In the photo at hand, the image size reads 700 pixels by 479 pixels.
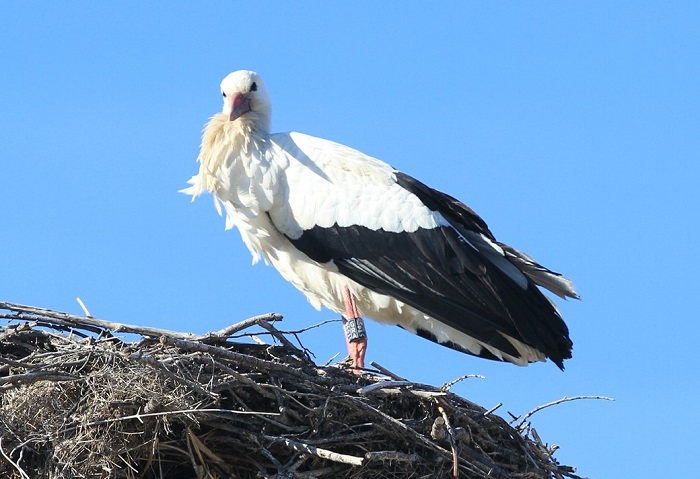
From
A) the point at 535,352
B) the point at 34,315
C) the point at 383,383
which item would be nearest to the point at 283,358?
the point at 383,383

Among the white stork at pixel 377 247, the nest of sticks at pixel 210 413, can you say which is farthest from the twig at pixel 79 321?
the white stork at pixel 377 247

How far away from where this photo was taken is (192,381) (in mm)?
6125

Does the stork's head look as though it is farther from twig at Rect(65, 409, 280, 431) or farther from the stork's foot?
twig at Rect(65, 409, 280, 431)

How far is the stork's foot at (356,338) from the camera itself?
8102 mm

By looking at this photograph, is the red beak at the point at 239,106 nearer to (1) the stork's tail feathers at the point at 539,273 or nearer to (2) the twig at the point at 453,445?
(1) the stork's tail feathers at the point at 539,273

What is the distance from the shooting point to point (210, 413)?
614cm

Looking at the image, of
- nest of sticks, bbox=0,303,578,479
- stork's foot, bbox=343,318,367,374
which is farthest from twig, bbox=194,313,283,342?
stork's foot, bbox=343,318,367,374

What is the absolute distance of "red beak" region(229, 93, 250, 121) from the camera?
8383mm

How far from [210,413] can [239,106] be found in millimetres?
2745

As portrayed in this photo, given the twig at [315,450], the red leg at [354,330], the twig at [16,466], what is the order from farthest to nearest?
the red leg at [354,330] → the twig at [315,450] → the twig at [16,466]

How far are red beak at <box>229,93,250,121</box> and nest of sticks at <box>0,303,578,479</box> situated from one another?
6.27 feet

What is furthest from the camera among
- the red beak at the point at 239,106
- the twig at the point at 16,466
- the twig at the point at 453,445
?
the red beak at the point at 239,106

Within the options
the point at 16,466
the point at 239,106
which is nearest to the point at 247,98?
the point at 239,106

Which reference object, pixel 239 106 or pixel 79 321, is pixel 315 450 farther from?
pixel 239 106
